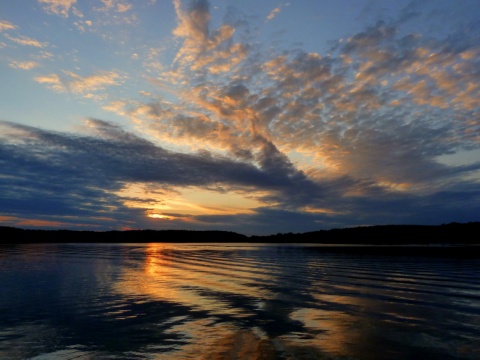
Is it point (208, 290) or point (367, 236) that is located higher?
point (367, 236)

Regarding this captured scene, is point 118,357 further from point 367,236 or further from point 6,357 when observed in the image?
point 367,236

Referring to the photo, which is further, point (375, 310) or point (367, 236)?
point (367, 236)

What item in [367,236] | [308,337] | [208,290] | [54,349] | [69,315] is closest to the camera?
[54,349]

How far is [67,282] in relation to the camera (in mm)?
25375

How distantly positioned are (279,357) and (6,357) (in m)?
7.56

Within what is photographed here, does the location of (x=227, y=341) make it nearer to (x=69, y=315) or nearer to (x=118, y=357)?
(x=118, y=357)

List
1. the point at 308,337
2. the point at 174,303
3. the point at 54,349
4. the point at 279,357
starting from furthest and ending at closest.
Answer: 1. the point at 174,303
2. the point at 308,337
3. the point at 54,349
4. the point at 279,357

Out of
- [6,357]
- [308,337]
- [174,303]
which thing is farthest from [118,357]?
[174,303]

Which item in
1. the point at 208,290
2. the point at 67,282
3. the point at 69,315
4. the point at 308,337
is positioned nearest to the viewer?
the point at 308,337

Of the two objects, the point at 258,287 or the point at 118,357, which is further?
the point at 258,287

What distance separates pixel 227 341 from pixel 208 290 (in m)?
10.9

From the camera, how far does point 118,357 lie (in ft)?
32.2

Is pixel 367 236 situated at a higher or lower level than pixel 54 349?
higher

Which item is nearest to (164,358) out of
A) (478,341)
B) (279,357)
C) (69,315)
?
(279,357)
